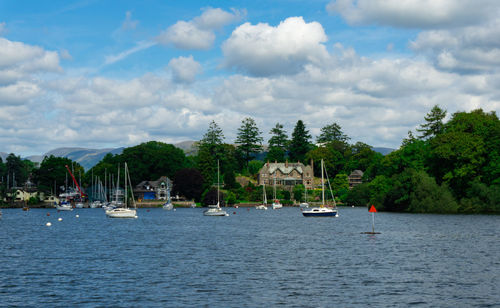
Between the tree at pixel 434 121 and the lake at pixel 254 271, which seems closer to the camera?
the lake at pixel 254 271

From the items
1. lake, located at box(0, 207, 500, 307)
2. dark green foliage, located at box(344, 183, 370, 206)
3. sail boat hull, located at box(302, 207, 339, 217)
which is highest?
dark green foliage, located at box(344, 183, 370, 206)

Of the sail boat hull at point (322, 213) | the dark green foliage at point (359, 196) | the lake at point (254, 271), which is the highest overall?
the dark green foliage at point (359, 196)

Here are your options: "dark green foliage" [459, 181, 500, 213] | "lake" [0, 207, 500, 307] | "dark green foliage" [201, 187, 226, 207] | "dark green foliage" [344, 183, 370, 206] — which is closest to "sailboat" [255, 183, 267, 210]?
"dark green foliage" [201, 187, 226, 207]

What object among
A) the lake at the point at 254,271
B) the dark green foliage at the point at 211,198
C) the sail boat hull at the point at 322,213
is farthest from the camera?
the dark green foliage at the point at 211,198

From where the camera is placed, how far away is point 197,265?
151 ft

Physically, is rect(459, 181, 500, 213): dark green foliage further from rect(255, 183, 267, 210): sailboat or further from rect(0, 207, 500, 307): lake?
rect(255, 183, 267, 210): sailboat

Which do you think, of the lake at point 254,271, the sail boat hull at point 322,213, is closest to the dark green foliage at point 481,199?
the sail boat hull at point 322,213

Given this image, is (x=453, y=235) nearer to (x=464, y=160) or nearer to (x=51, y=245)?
(x=51, y=245)

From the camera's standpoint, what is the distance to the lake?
3231cm

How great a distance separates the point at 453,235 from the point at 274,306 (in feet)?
160

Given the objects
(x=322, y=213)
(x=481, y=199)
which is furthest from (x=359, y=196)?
(x=481, y=199)

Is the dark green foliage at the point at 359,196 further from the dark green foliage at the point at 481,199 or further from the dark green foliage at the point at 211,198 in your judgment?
the dark green foliage at the point at 481,199

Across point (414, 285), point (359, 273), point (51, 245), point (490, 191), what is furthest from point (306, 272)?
point (490, 191)

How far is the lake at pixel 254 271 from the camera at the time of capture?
106 feet
